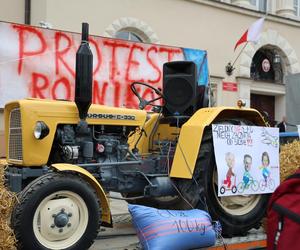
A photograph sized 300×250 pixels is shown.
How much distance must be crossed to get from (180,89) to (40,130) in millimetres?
1861

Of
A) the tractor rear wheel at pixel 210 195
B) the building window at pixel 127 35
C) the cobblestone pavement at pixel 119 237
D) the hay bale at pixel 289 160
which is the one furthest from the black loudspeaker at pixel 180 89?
the building window at pixel 127 35

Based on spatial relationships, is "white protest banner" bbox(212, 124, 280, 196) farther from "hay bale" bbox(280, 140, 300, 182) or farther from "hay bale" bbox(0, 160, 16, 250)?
"hay bale" bbox(0, 160, 16, 250)

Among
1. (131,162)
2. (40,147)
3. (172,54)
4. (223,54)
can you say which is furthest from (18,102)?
(223,54)

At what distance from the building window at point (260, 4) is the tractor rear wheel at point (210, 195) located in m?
12.4

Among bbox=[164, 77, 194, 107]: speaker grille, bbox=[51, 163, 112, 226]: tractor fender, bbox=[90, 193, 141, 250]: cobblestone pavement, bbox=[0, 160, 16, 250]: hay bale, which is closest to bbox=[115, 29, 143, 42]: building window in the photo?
bbox=[90, 193, 141, 250]: cobblestone pavement

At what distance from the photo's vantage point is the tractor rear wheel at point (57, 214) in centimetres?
416

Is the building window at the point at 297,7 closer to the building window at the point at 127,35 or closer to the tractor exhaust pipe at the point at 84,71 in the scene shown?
the building window at the point at 127,35

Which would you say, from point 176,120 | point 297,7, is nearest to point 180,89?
point 176,120

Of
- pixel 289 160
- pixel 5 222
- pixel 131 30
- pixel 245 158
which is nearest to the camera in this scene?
pixel 5 222

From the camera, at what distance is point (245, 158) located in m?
5.48

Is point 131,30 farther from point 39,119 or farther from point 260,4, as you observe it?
point 39,119

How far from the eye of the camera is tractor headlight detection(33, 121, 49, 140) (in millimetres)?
4699

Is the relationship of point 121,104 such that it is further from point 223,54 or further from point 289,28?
point 289,28

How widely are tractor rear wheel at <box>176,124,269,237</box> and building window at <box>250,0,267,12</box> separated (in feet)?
40.8
